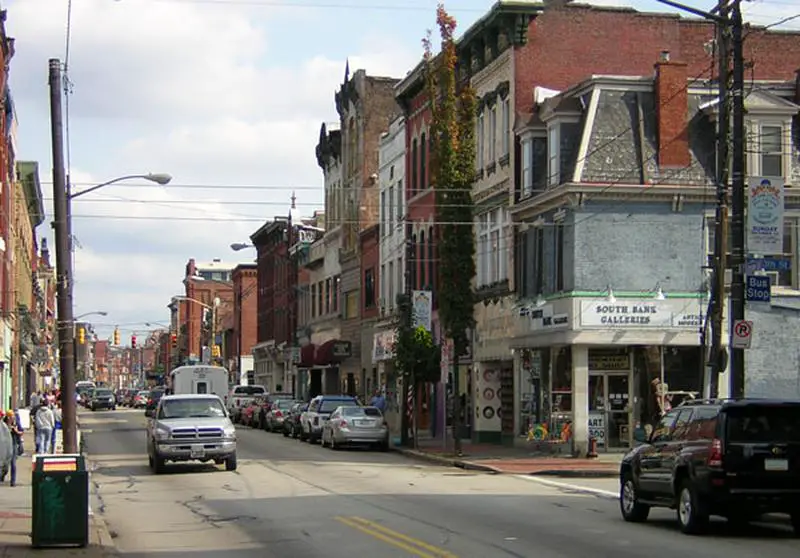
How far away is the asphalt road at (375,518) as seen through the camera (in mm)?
15758

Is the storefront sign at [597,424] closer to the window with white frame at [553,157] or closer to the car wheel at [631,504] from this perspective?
the window with white frame at [553,157]

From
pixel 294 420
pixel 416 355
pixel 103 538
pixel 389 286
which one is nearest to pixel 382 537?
pixel 103 538

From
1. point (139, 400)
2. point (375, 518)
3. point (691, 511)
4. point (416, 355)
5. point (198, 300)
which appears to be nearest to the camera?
point (691, 511)

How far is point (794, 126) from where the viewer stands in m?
36.0

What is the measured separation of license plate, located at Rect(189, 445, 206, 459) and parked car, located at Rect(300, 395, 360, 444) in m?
13.4

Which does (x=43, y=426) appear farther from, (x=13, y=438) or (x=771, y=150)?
(x=771, y=150)

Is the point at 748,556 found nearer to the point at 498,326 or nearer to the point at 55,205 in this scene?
the point at 55,205

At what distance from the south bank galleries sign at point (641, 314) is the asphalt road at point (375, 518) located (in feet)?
19.3

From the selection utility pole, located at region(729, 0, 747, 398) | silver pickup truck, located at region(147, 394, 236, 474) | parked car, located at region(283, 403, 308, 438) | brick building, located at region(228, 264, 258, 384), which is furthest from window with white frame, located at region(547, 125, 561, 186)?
brick building, located at region(228, 264, 258, 384)

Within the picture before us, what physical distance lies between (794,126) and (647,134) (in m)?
4.19

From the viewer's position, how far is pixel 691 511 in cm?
1691

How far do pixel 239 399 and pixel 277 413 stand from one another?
41.3ft

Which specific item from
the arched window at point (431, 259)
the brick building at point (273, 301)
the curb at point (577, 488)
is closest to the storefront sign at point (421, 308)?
the arched window at point (431, 259)

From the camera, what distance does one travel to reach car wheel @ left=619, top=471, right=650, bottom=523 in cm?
1862
